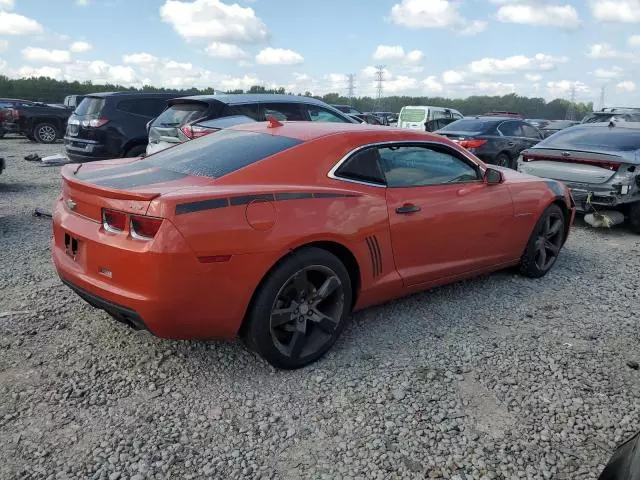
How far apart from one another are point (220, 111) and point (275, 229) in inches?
212

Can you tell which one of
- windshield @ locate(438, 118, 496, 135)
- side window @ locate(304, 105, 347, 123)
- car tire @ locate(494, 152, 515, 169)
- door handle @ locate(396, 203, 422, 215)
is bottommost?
car tire @ locate(494, 152, 515, 169)

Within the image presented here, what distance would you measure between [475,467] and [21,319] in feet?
10.2

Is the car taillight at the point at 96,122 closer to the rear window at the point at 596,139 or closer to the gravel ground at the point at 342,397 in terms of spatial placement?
the gravel ground at the point at 342,397

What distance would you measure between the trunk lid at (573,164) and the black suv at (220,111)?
2.91 m

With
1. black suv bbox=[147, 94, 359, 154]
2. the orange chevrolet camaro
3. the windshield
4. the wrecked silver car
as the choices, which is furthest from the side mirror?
the windshield

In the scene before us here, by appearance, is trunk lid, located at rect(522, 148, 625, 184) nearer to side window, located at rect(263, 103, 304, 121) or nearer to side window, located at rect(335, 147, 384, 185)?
side window, located at rect(263, 103, 304, 121)

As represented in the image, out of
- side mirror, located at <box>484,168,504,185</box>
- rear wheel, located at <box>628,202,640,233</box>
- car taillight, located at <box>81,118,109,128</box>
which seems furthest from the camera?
car taillight, located at <box>81,118,109,128</box>

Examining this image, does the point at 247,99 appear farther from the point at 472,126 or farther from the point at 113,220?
the point at 113,220

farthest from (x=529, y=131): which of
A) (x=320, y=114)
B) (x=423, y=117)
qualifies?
(x=320, y=114)

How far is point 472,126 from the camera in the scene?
445 inches

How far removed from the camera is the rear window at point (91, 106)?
10055 millimetres

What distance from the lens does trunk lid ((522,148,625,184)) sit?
6762 millimetres

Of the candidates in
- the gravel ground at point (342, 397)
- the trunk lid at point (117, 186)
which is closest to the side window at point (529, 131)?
the gravel ground at point (342, 397)

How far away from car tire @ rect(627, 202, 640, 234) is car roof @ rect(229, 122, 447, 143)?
4.16m
